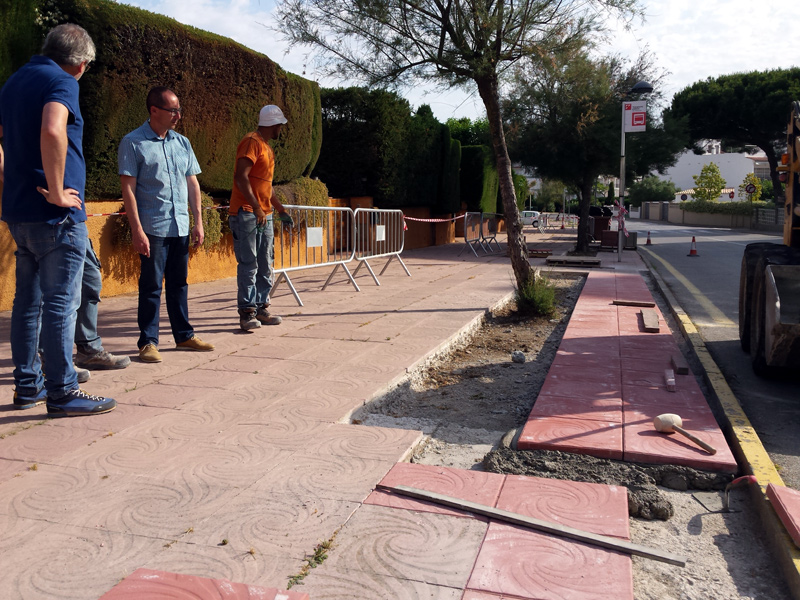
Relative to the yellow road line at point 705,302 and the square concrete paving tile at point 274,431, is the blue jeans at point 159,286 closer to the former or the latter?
the square concrete paving tile at point 274,431

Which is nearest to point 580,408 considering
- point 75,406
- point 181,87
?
point 75,406

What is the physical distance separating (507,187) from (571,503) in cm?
607

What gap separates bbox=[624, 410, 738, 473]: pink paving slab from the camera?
3484 mm

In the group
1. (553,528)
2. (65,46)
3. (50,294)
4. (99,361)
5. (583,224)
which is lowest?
(553,528)

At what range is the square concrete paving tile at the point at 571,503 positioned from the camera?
2.71 m

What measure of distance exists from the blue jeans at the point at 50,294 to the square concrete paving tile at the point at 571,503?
2499 mm

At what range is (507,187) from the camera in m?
8.52

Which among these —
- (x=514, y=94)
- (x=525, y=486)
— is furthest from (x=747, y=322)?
(x=514, y=94)

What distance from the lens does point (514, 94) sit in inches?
753

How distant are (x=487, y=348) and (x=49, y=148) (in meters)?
4.38

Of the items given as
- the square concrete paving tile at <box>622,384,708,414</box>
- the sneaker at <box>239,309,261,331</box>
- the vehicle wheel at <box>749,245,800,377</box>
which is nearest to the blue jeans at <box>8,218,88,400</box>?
the sneaker at <box>239,309,261,331</box>

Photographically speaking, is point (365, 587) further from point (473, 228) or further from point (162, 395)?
point (473, 228)

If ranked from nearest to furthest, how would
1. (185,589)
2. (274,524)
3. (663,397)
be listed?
(185,589), (274,524), (663,397)

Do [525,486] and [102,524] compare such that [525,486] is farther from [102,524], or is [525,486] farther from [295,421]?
[102,524]
